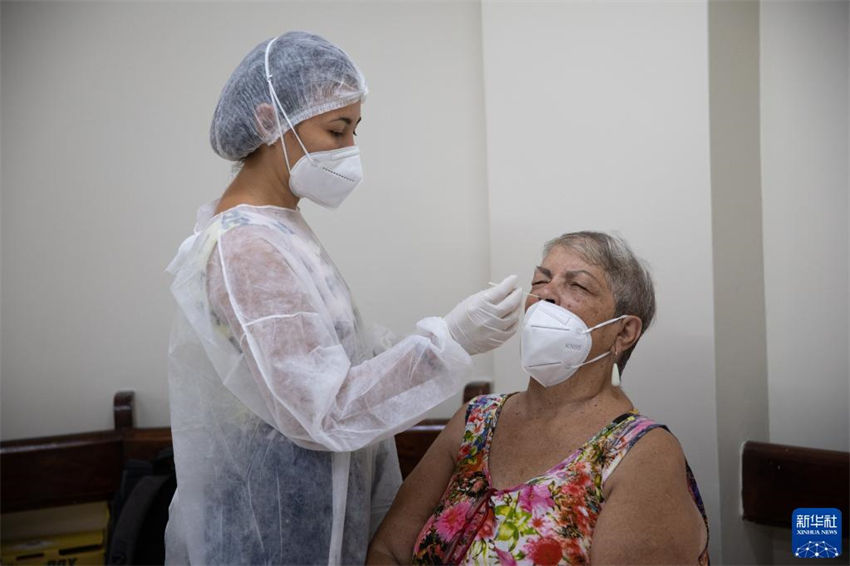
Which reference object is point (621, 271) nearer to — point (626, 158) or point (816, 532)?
point (626, 158)

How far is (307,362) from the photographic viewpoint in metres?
1.55

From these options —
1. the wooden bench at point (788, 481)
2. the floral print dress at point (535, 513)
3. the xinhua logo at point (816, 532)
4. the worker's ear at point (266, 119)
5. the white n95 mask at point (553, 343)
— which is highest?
the worker's ear at point (266, 119)

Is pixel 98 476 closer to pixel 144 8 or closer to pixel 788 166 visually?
pixel 144 8

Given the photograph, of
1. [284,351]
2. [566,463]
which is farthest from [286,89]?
[566,463]

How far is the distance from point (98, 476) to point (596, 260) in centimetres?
177

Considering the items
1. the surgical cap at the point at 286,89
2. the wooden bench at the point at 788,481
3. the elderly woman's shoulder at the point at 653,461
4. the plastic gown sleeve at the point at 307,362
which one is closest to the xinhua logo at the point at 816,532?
the wooden bench at the point at 788,481

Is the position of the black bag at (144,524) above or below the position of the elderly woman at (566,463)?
below

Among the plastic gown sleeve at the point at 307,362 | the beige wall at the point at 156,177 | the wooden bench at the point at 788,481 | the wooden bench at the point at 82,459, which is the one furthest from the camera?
the beige wall at the point at 156,177

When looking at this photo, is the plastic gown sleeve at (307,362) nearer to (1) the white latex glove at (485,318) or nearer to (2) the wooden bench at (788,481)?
(1) the white latex glove at (485,318)

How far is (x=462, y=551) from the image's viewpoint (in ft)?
5.86

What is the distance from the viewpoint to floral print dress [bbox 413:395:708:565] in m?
1.69

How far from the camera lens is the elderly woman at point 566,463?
1658 mm

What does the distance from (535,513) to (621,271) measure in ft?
1.83

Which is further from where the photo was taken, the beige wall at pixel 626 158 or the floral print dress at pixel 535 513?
the beige wall at pixel 626 158
